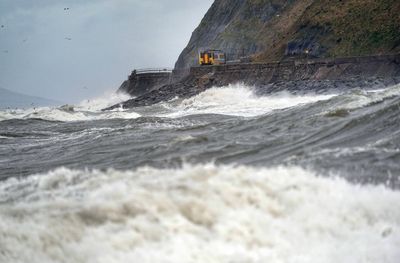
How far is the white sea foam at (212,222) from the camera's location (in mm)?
6160

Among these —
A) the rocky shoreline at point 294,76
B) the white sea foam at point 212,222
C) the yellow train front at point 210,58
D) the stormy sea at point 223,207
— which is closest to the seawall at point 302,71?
the rocky shoreline at point 294,76

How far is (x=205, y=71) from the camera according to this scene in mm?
51125

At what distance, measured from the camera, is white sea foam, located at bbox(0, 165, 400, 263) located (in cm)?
616

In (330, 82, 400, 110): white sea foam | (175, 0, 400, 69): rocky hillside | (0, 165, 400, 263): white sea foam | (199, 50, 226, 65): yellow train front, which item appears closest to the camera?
(0, 165, 400, 263): white sea foam

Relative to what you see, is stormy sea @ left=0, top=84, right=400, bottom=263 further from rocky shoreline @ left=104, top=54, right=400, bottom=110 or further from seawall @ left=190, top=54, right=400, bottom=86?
seawall @ left=190, top=54, right=400, bottom=86

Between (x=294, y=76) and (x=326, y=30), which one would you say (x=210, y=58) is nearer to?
(x=326, y=30)

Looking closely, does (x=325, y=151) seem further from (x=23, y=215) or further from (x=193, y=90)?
(x=193, y=90)

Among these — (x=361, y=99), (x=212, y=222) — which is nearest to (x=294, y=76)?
(x=361, y=99)

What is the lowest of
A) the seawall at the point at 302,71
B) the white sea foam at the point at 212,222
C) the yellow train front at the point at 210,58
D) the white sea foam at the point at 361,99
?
the white sea foam at the point at 212,222

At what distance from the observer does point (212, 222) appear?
646cm

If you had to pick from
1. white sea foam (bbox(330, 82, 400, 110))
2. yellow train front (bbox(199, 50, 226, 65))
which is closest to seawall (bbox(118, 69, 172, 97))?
yellow train front (bbox(199, 50, 226, 65))

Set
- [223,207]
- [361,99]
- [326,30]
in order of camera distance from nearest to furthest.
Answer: [223,207], [361,99], [326,30]

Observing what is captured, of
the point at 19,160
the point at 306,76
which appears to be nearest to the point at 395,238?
the point at 19,160

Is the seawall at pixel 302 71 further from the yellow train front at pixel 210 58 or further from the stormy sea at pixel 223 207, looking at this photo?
the stormy sea at pixel 223 207
